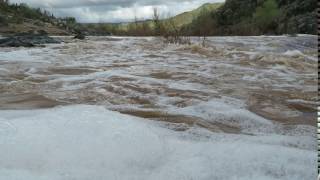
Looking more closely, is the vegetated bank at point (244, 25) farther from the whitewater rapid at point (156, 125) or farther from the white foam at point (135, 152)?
the white foam at point (135, 152)

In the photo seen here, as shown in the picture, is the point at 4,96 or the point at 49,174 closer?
the point at 49,174

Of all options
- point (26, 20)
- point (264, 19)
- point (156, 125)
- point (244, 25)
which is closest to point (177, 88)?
point (156, 125)

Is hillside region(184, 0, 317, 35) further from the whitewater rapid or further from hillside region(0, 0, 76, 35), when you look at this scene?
the whitewater rapid

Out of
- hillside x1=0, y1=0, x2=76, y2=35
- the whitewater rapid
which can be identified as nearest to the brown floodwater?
the whitewater rapid

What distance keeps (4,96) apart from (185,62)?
3604 mm

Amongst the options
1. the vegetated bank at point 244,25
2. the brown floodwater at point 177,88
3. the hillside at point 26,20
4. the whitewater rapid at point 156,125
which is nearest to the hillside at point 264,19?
the vegetated bank at point 244,25

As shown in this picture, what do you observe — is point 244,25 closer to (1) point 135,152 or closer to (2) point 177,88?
(2) point 177,88

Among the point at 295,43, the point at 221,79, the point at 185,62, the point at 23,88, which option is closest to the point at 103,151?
the point at 23,88

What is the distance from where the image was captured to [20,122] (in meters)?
2.92

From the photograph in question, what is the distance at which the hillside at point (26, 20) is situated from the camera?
1516 cm

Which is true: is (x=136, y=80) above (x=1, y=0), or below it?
below

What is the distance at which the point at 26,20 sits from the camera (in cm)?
1716

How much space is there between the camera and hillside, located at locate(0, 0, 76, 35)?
15156mm

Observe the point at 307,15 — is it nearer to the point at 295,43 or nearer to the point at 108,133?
the point at 295,43
